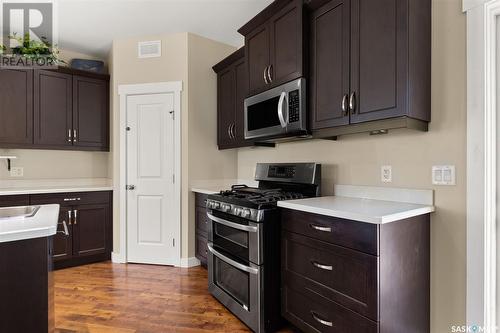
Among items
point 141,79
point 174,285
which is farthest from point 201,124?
point 174,285

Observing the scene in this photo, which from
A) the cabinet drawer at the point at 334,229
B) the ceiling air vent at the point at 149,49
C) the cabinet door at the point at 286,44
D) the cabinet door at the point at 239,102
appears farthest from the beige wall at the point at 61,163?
the cabinet drawer at the point at 334,229

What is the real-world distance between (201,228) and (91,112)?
211cm

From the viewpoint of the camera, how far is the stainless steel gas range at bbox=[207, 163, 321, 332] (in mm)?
1967

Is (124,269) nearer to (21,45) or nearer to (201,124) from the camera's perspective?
(201,124)

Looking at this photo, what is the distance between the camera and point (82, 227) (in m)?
3.44

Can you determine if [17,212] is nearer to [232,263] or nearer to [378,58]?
[232,263]

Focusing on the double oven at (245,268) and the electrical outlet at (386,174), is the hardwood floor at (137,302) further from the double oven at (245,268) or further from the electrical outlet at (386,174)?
the electrical outlet at (386,174)

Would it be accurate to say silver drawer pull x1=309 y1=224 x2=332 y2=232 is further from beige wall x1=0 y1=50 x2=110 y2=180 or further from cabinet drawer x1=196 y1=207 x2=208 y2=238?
beige wall x1=0 y1=50 x2=110 y2=180

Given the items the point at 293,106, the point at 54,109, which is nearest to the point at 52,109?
the point at 54,109

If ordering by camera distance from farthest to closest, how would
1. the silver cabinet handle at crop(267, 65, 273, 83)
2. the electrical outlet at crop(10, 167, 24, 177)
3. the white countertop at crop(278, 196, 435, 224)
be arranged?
the electrical outlet at crop(10, 167, 24, 177)
the silver cabinet handle at crop(267, 65, 273, 83)
the white countertop at crop(278, 196, 435, 224)

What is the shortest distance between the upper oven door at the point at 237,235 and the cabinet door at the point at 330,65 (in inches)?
34.4

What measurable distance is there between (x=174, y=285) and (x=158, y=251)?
2.34 ft

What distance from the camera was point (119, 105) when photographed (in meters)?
3.53

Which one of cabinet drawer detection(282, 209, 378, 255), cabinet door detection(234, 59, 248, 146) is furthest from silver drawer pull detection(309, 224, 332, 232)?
cabinet door detection(234, 59, 248, 146)
